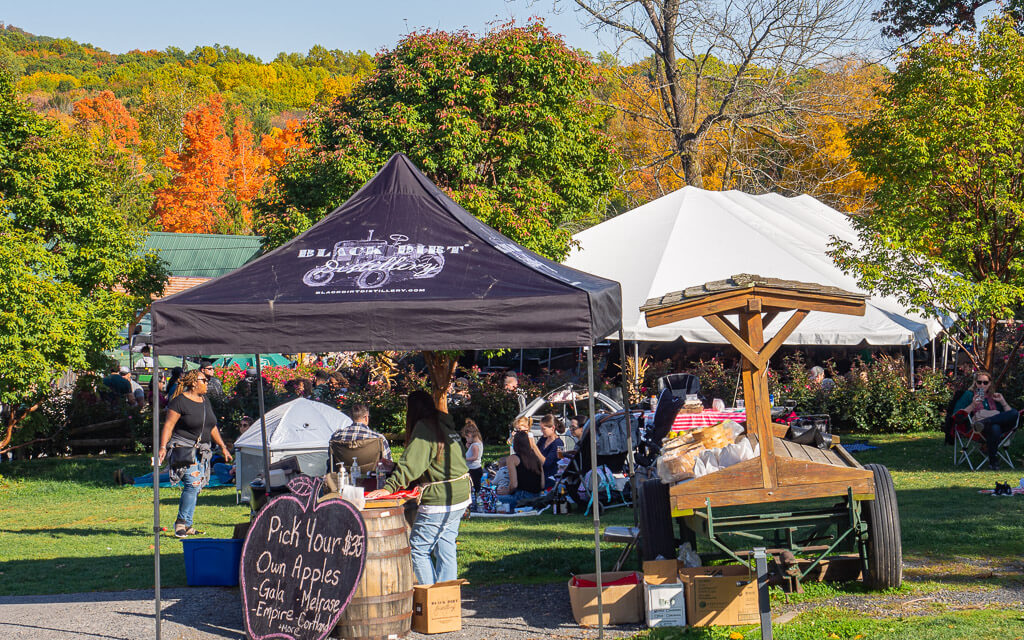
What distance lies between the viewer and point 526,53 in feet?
59.8

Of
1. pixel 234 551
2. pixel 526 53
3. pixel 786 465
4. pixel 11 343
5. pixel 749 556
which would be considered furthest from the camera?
pixel 526 53

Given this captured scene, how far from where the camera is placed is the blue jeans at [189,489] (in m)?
10.2

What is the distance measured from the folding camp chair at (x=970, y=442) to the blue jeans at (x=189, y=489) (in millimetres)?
10298

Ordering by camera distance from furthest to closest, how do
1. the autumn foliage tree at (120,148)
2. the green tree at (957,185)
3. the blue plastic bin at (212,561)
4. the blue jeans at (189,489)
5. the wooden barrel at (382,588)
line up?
the autumn foliage tree at (120,148), the green tree at (957,185), the blue jeans at (189,489), the blue plastic bin at (212,561), the wooden barrel at (382,588)

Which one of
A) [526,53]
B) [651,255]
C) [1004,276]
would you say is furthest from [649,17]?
[1004,276]

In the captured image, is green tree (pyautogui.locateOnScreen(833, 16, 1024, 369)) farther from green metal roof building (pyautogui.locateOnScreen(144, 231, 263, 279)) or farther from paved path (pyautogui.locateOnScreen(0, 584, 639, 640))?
green metal roof building (pyautogui.locateOnScreen(144, 231, 263, 279))

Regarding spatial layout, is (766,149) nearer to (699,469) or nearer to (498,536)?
(498,536)

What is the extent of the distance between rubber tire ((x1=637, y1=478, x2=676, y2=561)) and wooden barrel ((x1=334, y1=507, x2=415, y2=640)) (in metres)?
1.86

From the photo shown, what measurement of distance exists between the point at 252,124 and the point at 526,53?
59776 millimetres

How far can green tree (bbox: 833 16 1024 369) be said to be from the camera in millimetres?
15000

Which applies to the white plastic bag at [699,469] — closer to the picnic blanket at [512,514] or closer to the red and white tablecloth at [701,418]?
the red and white tablecloth at [701,418]

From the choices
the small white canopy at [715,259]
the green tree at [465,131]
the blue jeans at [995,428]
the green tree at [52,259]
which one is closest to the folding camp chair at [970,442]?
the blue jeans at [995,428]

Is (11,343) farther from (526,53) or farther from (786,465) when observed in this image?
(786,465)

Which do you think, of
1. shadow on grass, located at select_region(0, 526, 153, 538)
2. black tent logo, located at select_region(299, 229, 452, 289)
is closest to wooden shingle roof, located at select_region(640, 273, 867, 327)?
black tent logo, located at select_region(299, 229, 452, 289)
